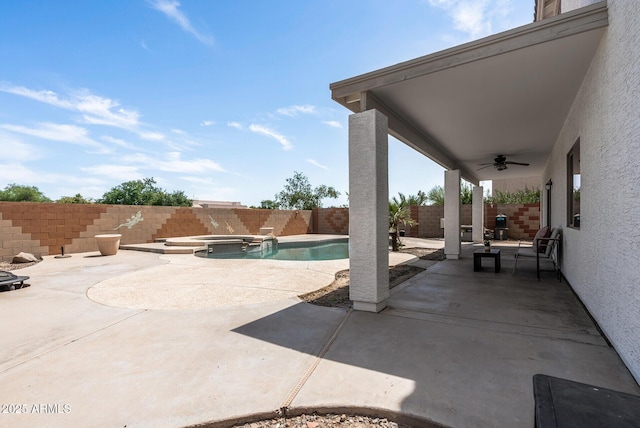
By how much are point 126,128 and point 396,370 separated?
84.3 ft

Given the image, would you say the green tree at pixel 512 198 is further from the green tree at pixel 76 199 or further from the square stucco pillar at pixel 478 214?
the green tree at pixel 76 199

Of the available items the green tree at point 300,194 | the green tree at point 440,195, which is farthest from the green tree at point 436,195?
the green tree at point 300,194

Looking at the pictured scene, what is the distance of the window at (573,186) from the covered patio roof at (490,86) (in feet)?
2.59

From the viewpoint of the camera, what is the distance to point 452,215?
920 centimetres

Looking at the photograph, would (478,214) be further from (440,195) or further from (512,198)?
(512,198)

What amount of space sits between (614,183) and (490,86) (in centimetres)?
200

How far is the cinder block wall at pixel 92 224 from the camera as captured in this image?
30.1 ft

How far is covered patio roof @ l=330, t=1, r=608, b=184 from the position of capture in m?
2.98

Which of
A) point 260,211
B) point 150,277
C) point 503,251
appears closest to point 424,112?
point 150,277

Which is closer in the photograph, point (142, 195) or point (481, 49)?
point (481, 49)

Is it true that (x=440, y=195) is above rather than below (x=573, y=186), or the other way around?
above

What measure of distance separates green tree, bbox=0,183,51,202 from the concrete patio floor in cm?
3828

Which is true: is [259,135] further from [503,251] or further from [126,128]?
[503,251]

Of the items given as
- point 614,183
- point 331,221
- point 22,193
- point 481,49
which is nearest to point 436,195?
point 331,221
